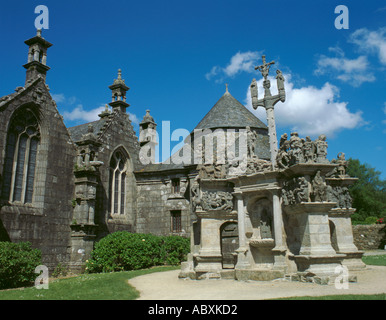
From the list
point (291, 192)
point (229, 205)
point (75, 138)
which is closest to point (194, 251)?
point (229, 205)

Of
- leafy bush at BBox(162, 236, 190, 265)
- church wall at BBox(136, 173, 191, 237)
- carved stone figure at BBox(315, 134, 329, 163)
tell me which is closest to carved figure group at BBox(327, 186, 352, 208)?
carved stone figure at BBox(315, 134, 329, 163)

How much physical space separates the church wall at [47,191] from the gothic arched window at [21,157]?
272 mm

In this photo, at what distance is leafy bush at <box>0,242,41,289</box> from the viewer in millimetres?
11414

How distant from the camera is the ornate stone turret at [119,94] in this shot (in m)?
22.8

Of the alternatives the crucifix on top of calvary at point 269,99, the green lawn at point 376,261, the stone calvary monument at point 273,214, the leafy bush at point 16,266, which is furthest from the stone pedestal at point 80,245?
the green lawn at point 376,261

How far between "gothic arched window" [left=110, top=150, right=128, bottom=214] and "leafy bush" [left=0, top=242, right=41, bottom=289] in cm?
811

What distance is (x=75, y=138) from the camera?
2247 centimetres

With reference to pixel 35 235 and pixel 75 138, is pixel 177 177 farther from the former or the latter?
pixel 35 235

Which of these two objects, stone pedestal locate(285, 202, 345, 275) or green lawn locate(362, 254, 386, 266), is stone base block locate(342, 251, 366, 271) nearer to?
green lawn locate(362, 254, 386, 266)

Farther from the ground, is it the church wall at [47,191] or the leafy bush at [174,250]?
the church wall at [47,191]

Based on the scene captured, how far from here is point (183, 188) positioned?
20.9m

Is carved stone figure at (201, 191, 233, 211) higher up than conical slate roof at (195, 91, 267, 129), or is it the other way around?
conical slate roof at (195, 91, 267, 129)

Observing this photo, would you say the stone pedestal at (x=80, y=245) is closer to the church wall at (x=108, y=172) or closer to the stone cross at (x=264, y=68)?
the church wall at (x=108, y=172)
